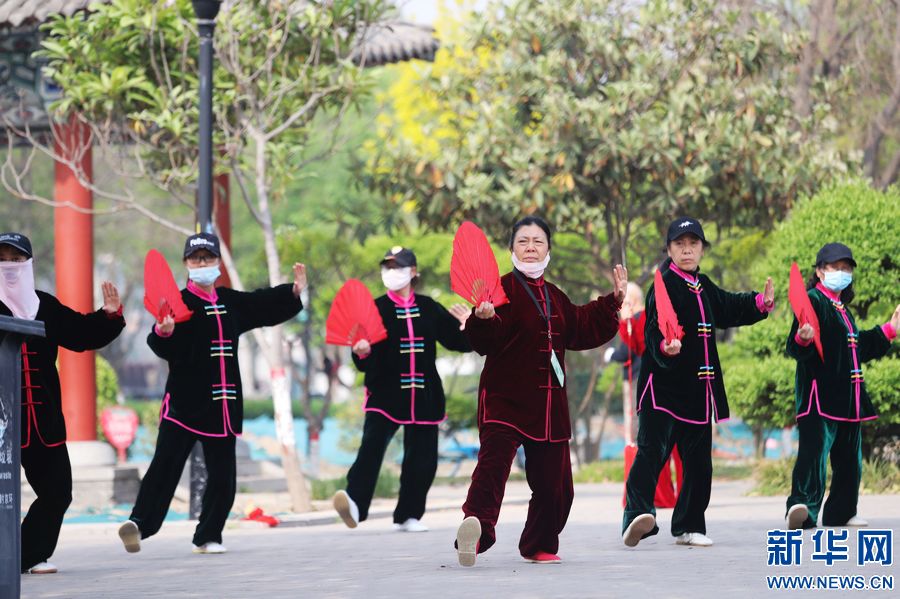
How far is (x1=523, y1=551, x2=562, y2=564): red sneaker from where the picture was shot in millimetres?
8875

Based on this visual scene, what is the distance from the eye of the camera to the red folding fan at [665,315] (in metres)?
9.33

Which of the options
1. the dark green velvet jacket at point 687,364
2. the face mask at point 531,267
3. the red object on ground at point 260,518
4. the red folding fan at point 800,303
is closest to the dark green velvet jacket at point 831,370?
the red folding fan at point 800,303

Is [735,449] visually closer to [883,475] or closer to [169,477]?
[883,475]

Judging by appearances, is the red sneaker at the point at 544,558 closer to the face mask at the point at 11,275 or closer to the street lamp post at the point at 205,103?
the face mask at the point at 11,275

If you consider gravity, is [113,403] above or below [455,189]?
below

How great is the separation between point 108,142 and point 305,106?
195cm

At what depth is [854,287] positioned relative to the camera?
47.5 ft

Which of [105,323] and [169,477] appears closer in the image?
[105,323]

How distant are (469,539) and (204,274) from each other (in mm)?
2796

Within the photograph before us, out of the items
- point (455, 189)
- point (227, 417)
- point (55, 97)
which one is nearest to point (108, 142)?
point (55, 97)

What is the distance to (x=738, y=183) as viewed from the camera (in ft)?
58.9

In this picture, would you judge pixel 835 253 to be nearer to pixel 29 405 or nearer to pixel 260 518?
pixel 29 405

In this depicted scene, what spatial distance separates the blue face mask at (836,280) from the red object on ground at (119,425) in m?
11.3

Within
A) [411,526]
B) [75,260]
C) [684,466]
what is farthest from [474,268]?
[75,260]
